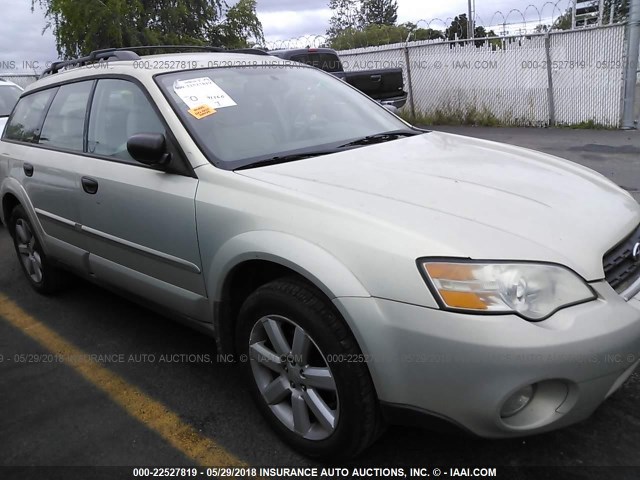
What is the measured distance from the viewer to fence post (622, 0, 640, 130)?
920cm

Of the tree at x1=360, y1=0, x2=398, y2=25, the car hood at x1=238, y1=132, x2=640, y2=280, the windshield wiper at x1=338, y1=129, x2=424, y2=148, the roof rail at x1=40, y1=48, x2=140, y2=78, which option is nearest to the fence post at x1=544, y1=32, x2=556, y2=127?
the windshield wiper at x1=338, y1=129, x2=424, y2=148

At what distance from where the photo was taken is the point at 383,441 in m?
2.50

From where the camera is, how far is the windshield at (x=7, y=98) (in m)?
8.21

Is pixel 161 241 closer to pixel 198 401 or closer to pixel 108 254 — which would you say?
pixel 108 254

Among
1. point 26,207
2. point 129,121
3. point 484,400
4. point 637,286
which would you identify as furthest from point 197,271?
point 26,207

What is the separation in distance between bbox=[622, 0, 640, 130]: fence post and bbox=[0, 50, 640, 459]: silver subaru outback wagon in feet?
24.9

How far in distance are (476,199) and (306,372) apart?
3.17ft

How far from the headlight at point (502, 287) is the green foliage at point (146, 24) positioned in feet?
53.1

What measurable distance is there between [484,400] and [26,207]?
3.60 meters

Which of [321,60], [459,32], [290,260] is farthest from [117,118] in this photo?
[459,32]

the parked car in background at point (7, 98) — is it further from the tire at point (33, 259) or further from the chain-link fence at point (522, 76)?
the chain-link fence at point (522, 76)

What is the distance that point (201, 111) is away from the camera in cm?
293

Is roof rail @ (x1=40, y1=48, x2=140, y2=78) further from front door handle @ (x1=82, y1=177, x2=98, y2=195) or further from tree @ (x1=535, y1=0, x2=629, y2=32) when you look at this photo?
tree @ (x1=535, y1=0, x2=629, y2=32)

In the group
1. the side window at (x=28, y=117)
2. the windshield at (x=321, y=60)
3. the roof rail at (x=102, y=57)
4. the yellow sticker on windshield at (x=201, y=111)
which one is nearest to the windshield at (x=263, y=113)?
the yellow sticker on windshield at (x=201, y=111)
